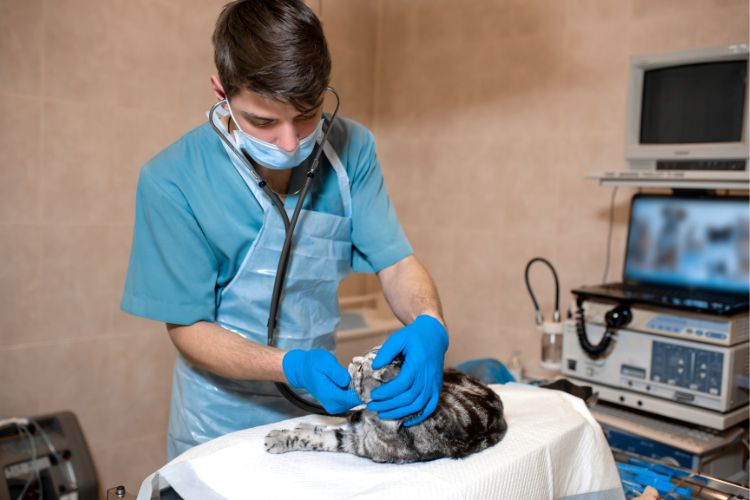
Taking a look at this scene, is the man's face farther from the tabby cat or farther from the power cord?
the power cord

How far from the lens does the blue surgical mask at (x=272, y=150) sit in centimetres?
117

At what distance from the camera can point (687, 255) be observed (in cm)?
199

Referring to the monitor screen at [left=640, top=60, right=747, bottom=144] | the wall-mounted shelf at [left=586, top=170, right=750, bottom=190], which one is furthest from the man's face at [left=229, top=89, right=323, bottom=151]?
the monitor screen at [left=640, top=60, right=747, bottom=144]

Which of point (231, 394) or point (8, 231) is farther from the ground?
point (8, 231)

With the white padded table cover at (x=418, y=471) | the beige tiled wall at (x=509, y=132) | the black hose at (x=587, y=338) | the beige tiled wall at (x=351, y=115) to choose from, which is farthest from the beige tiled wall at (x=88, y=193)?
the black hose at (x=587, y=338)

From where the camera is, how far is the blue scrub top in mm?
1212

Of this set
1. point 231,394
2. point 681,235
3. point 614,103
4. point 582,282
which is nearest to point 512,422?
point 231,394

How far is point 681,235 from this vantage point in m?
2.00

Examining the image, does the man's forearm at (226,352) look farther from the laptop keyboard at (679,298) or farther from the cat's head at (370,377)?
the laptop keyboard at (679,298)

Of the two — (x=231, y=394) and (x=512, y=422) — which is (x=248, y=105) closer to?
(x=231, y=394)

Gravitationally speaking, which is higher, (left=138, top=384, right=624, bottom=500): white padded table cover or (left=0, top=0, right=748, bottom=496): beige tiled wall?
(left=0, top=0, right=748, bottom=496): beige tiled wall

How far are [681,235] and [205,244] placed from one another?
146 cm

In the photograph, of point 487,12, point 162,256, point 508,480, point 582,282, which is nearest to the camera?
point 508,480

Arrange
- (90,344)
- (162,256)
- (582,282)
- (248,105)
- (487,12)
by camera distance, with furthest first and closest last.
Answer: (487,12) → (582,282) → (90,344) → (162,256) → (248,105)
